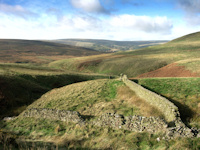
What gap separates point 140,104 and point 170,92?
189 inches

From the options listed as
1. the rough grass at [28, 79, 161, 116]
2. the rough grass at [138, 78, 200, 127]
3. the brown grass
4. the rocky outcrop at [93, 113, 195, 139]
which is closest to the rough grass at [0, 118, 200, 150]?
the rocky outcrop at [93, 113, 195, 139]

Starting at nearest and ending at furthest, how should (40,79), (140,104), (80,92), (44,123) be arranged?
(44,123), (140,104), (80,92), (40,79)

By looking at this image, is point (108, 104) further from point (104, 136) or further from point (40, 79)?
point (40, 79)

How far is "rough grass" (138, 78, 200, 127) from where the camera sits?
1404cm

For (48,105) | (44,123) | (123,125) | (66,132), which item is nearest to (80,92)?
(48,105)

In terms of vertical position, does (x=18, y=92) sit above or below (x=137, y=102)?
below

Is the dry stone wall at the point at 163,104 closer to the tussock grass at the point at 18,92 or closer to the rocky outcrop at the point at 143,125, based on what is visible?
the rocky outcrop at the point at 143,125

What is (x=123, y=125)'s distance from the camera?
13.0 meters

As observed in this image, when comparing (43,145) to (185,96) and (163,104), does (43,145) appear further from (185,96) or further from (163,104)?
(185,96)

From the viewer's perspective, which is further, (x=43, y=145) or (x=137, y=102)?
(x=137, y=102)

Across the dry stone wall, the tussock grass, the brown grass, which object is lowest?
the tussock grass

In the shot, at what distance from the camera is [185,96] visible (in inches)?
714

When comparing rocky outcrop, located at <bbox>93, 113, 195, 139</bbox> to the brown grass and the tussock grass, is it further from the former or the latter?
the tussock grass

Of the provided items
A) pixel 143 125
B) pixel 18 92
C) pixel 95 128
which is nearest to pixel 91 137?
pixel 95 128
